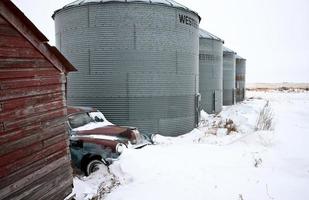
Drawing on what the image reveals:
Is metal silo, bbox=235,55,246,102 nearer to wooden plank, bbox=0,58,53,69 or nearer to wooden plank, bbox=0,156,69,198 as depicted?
wooden plank, bbox=0,156,69,198

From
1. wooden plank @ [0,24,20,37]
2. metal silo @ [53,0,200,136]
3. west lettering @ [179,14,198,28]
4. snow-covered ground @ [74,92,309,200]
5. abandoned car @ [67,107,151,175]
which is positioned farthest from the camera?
west lettering @ [179,14,198,28]

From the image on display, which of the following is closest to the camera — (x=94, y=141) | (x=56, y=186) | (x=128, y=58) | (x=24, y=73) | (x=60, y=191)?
(x=24, y=73)

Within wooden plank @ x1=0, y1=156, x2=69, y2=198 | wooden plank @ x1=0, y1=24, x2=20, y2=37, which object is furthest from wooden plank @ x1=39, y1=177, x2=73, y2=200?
wooden plank @ x1=0, y1=24, x2=20, y2=37

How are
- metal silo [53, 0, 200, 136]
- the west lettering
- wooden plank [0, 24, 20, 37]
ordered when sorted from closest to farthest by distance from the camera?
wooden plank [0, 24, 20, 37]
metal silo [53, 0, 200, 136]
the west lettering

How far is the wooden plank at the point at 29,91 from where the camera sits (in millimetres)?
4517

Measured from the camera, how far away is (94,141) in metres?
7.97

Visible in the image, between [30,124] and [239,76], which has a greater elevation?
[239,76]

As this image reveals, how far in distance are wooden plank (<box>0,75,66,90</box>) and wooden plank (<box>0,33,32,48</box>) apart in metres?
0.56

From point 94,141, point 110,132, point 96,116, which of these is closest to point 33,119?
point 94,141

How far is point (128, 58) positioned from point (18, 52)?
7.70m

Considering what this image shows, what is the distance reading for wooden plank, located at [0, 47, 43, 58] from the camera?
14.8 ft

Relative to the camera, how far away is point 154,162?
7984 millimetres

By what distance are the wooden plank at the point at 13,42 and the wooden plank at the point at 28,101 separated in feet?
2.89

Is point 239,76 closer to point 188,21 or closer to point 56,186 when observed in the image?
point 188,21
